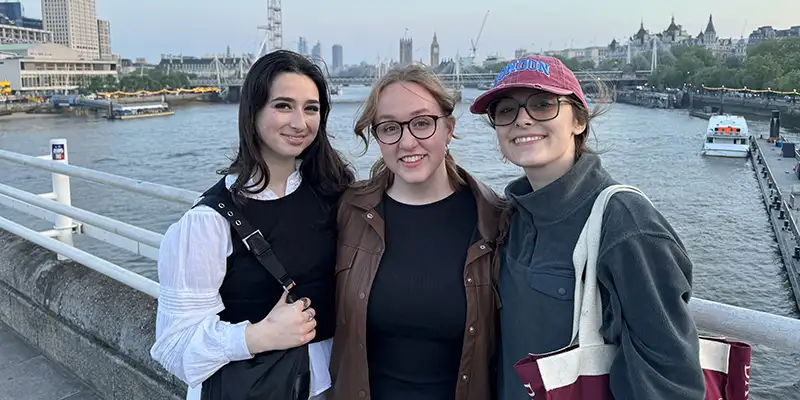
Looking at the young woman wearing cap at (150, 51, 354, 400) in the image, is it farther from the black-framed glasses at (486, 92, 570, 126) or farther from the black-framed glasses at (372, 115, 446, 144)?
the black-framed glasses at (486, 92, 570, 126)

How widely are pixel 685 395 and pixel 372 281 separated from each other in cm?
66

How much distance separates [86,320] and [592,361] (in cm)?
190

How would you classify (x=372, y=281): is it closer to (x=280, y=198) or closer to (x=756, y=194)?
(x=280, y=198)

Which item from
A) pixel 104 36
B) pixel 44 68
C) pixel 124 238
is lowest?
pixel 124 238

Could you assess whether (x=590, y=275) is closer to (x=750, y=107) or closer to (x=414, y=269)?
(x=414, y=269)

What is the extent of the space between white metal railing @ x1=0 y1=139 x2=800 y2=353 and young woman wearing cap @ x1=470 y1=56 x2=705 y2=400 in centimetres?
22

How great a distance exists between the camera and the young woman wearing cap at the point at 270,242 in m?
1.24

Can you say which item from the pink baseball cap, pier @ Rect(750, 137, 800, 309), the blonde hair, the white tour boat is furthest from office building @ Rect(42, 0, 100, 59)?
the pink baseball cap

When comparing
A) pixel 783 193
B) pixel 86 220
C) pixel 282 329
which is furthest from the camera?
pixel 783 193

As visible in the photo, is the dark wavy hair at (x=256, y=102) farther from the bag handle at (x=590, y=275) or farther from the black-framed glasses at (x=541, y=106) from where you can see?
the bag handle at (x=590, y=275)

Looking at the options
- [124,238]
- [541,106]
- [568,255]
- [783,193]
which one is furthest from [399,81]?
[783,193]

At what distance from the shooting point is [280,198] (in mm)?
1378

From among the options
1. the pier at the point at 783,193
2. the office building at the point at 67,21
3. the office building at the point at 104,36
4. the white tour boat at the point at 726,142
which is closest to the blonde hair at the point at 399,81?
the pier at the point at 783,193

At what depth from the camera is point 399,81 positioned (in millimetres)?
1475
